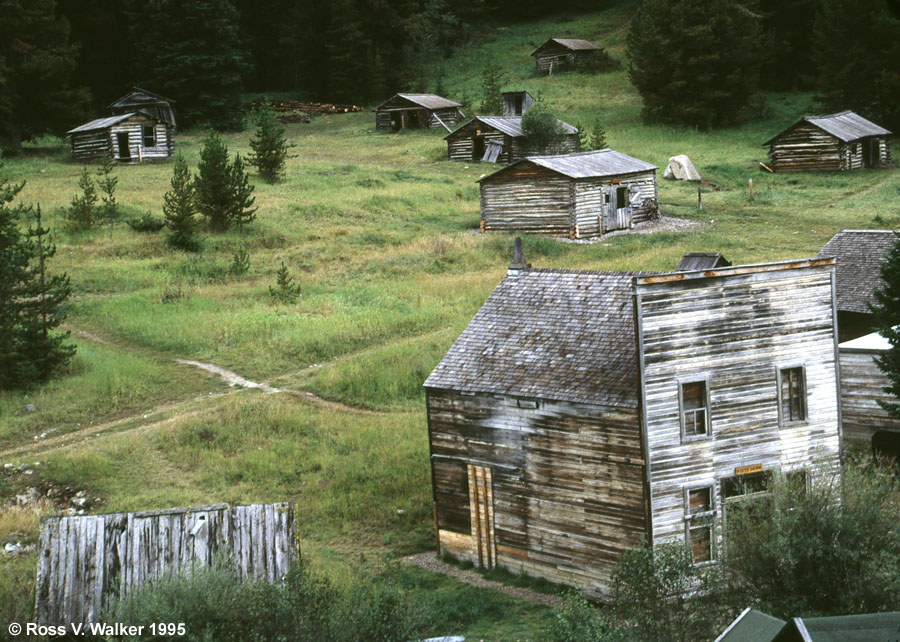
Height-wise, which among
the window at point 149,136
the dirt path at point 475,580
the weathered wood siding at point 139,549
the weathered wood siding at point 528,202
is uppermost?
the window at point 149,136

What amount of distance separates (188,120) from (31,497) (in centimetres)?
5699

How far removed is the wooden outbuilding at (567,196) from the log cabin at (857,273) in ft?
49.2

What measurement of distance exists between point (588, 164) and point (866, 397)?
74.7 ft

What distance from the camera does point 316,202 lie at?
46.8 metres

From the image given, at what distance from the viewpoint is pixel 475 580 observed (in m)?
19.3

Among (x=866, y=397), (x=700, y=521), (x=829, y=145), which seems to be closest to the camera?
(x=700, y=521)

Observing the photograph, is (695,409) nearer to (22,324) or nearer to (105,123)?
(22,324)

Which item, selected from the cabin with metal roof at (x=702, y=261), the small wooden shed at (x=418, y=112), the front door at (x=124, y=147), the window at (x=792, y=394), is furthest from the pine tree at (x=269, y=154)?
the window at (x=792, y=394)

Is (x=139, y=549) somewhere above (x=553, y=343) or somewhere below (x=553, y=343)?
below

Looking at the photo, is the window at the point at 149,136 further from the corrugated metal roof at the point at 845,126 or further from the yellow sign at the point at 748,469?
the yellow sign at the point at 748,469

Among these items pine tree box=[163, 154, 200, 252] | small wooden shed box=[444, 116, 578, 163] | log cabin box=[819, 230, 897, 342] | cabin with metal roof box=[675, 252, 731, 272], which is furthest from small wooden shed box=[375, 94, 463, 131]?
cabin with metal roof box=[675, 252, 731, 272]

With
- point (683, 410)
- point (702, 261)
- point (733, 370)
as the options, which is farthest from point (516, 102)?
point (683, 410)

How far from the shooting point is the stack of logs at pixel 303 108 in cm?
7838

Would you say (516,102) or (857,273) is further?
(516,102)
